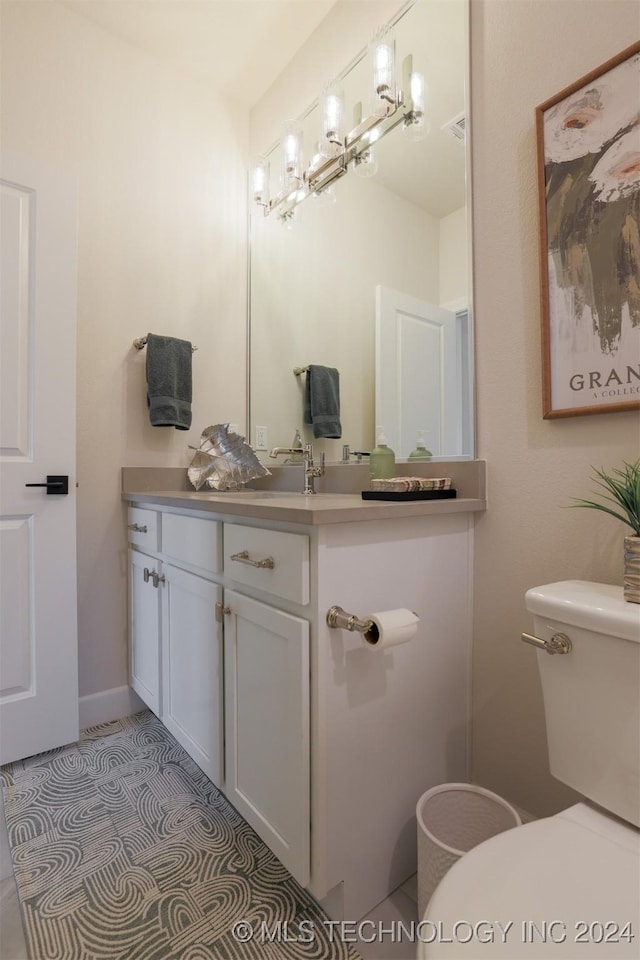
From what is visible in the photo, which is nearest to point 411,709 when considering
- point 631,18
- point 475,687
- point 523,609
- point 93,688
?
point 475,687

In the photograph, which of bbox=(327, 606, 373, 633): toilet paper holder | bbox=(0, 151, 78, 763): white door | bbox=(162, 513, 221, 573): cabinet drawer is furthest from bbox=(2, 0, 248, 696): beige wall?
bbox=(327, 606, 373, 633): toilet paper holder

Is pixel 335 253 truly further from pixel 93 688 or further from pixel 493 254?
pixel 93 688

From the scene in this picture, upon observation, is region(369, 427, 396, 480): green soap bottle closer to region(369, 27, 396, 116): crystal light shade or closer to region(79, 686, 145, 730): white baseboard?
region(369, 27, 396, 116): crystal light shade

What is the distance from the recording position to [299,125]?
1.91m

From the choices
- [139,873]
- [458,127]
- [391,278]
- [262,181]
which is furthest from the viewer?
[262,181]

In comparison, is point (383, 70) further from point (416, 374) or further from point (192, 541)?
point (192, 541)

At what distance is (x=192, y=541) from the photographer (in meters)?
1.36

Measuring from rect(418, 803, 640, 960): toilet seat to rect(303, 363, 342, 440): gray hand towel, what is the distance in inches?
51.7

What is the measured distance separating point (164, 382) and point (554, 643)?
62.6 inches

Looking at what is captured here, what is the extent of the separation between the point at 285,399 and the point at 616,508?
1369mm

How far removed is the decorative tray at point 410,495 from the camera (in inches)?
46.1

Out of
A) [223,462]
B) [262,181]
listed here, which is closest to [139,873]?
[223,462]

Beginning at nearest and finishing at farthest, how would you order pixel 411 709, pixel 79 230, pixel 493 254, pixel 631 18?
pixel 631 18
pixel 411 709
pixel 493 254
pixel 79 230

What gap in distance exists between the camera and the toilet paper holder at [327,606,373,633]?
2.89 ft
